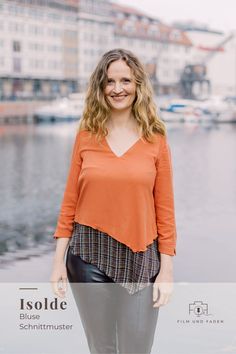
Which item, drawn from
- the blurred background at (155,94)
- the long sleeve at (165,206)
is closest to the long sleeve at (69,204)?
the long sleeve at (165,206)

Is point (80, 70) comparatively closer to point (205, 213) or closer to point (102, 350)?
point (205, 213)

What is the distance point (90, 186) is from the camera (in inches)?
39.2

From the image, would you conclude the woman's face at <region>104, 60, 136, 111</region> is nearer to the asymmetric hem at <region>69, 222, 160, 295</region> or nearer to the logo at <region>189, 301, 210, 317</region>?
the asymmetric hem at <region>69, 222, 160, 295</region>

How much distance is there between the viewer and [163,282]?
1017 millimetres

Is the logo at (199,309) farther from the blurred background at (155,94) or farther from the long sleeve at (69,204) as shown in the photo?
the blurred background at (155,94)

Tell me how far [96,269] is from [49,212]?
3252 mm

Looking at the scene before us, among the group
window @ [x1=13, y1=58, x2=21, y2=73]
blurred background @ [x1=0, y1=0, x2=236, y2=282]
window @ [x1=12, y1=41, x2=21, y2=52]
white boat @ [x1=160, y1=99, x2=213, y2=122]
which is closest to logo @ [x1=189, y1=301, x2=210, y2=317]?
blurred background @ [x1=0, y1=0, x2=236, y2=282]

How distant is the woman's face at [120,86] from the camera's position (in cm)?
101

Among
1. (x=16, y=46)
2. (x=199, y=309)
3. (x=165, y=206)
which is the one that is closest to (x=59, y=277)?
(x=165, y=206)

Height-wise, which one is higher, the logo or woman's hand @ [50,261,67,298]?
woman's hand @ [50,261,67,298]

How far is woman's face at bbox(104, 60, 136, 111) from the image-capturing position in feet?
3.31

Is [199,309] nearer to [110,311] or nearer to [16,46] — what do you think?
[110,311]

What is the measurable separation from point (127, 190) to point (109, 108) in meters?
0.14

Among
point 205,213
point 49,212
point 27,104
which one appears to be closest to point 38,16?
point 27,104
